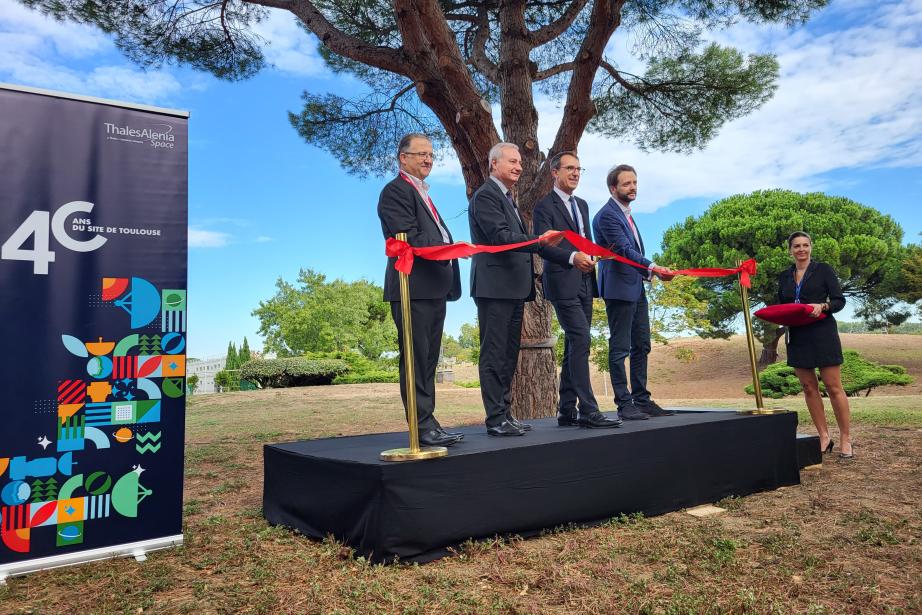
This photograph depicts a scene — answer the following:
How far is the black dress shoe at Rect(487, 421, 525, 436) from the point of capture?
146 inches

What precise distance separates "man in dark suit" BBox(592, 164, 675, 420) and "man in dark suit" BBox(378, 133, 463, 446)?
4.29ft

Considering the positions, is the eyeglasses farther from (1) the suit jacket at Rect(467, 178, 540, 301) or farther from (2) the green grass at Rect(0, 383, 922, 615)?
(2) the green grass at Rect(0, 383, 922, 615)

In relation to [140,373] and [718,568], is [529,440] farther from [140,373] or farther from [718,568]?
[140,373]

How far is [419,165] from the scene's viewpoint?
11.3ft

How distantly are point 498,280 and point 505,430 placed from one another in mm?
874

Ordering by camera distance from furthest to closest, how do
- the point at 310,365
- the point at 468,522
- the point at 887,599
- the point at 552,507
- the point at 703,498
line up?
the point at 310,365 < the point at 703,498 < the point at 552,507 < the point at 468,522 < the point at 887,599

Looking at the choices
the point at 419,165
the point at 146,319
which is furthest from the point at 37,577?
the point at 419,165

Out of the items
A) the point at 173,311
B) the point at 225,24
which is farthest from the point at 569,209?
the point at 225,24

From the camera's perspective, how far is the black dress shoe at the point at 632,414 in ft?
14.2

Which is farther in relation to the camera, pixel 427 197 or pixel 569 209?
pixel 569 209

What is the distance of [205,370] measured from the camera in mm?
27031

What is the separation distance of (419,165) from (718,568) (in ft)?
7.89

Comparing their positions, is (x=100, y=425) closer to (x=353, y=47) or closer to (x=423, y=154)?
(x=423, y=154)

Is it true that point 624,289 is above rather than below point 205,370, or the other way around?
above
